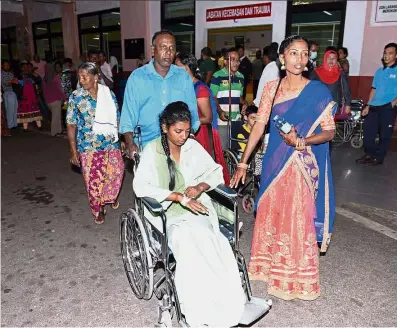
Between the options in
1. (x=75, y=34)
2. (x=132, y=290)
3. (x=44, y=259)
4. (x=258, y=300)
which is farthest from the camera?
(x=75, y=34)

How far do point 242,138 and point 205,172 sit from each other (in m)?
1.70

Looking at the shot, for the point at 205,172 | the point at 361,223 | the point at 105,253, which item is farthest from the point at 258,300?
the point at 361,223

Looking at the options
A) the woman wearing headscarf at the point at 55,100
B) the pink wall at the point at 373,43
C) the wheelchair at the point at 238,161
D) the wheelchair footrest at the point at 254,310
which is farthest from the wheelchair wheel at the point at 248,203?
the woman wearing headscarf at the point at 55,100

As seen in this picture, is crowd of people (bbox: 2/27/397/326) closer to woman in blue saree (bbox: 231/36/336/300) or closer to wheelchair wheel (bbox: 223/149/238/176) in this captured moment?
woman in blue saree (bbox: 231/36/336/300)

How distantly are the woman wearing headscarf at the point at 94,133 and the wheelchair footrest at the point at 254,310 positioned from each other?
7.34 ft

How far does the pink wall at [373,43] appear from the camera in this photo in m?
8.24

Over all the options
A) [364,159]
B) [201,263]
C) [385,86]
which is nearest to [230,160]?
[201,263]

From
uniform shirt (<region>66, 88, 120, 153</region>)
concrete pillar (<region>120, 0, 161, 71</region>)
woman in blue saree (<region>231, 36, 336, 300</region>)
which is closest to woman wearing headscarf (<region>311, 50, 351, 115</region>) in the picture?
uniform shirt (<region>66, 88, 120, 153</region>)

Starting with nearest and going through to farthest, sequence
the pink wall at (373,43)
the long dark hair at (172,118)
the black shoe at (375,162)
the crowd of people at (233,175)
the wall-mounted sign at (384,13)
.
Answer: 1. the crowd of people at (233,175)
2. the long dark hair at (172,118)
3. the black shoe at (375,162)
4. the wall-mounted sign at (384,13)
5. the pink wall at (373,43)

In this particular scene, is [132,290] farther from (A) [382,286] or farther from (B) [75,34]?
(B) [75,34]

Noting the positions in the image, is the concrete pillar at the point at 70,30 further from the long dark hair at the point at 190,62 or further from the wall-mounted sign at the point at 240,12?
the long dark hair at the point at 190,62

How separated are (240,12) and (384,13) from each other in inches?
150

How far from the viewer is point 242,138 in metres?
4.29

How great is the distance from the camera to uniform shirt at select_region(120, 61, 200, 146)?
317cm
